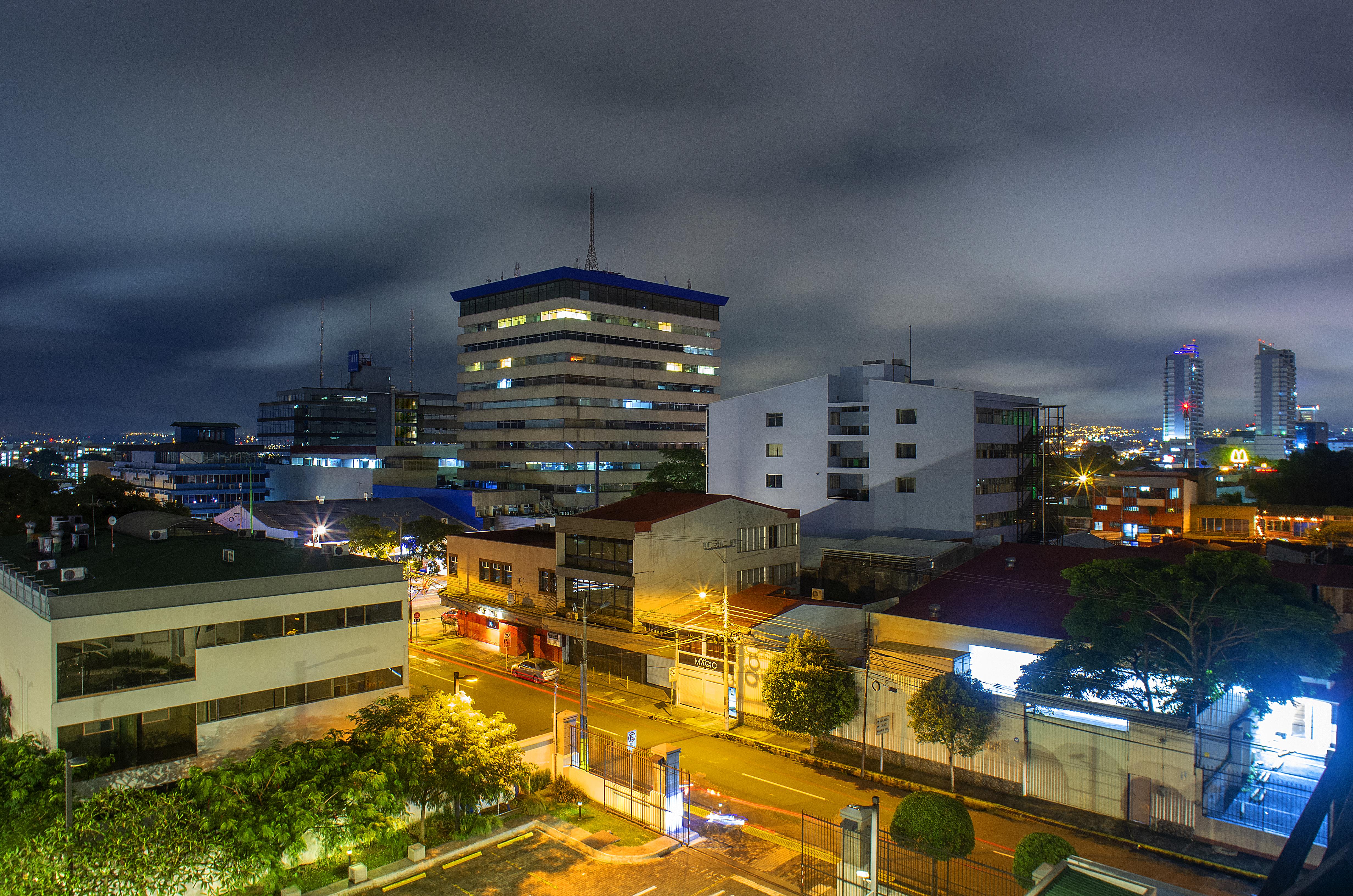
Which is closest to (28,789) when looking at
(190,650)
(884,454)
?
(190,650)

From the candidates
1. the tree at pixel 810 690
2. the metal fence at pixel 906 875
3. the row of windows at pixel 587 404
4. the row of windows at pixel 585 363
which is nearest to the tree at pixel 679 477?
the row of windows at pixel 587 404

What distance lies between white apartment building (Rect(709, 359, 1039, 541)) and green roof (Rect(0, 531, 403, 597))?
147ft

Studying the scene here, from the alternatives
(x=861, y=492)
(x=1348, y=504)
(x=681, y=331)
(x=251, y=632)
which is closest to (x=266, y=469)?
(x=681, y=331)

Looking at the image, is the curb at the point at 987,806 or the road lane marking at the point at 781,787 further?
the road lane marking at the point at 781,787

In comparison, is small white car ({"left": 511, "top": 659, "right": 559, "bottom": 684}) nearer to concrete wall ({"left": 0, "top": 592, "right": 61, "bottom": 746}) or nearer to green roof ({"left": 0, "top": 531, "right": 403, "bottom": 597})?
green roof ({"left": 0, "top": 531, "right": 403, "bottom": 597})

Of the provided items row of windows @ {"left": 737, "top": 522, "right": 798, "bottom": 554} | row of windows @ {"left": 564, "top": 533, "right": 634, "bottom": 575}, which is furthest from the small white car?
row of windows @ {"left": 737, "top": 522, "right": 798, "bottom": 554}

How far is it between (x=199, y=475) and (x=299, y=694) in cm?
12020

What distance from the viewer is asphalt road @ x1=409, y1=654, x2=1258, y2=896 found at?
975 inches

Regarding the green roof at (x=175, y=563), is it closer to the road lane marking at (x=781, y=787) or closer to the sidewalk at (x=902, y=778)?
the road lane marking at (x=781, y=787)

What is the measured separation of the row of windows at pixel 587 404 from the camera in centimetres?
11450

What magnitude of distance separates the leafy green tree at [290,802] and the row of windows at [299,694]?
12.7 feet

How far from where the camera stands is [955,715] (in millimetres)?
29781

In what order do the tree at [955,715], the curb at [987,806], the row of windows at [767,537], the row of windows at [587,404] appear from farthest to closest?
the row of windows at [587,404], the row of windows at [767,537], the tree at [955,715], the curb at [987,806]

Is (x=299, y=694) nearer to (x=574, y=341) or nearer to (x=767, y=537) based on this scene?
(x=767, y=537)
